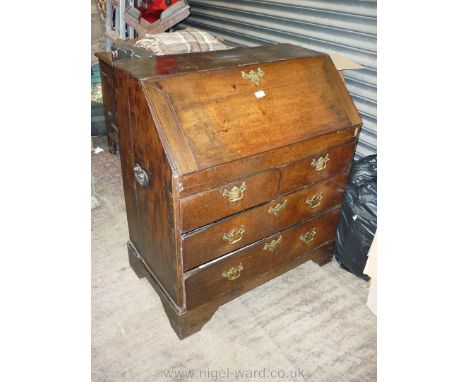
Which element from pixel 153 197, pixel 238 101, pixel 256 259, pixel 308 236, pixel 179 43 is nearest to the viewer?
pixel 238 101

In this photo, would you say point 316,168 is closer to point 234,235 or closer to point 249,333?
point 234,235

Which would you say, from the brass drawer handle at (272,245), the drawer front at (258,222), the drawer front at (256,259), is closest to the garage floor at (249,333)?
the drawer front at (256,259)

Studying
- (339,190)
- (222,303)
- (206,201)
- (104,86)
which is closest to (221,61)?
(206,201)

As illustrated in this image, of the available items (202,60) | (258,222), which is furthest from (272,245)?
(202,60)

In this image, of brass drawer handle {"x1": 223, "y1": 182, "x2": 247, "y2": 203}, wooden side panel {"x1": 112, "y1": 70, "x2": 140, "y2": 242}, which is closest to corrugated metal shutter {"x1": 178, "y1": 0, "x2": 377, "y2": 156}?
brass drawer handle {"x1": 223, "y1": 182, "x2": 247, "y2": 203}

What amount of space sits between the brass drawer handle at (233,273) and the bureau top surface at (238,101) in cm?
82

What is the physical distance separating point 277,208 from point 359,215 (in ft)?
2.58

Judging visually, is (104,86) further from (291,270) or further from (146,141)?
(291,270)

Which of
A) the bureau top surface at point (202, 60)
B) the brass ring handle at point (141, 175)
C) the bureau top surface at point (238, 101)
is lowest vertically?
the brass ring handle at point (141, 175)

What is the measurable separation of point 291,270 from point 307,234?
1.56 feet

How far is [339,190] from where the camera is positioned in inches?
107

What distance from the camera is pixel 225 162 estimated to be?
1900mm

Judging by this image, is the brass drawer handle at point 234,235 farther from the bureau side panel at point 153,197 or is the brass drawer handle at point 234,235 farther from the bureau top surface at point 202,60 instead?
the bureau top surface at point 202,60

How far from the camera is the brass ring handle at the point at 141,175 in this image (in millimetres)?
2141
